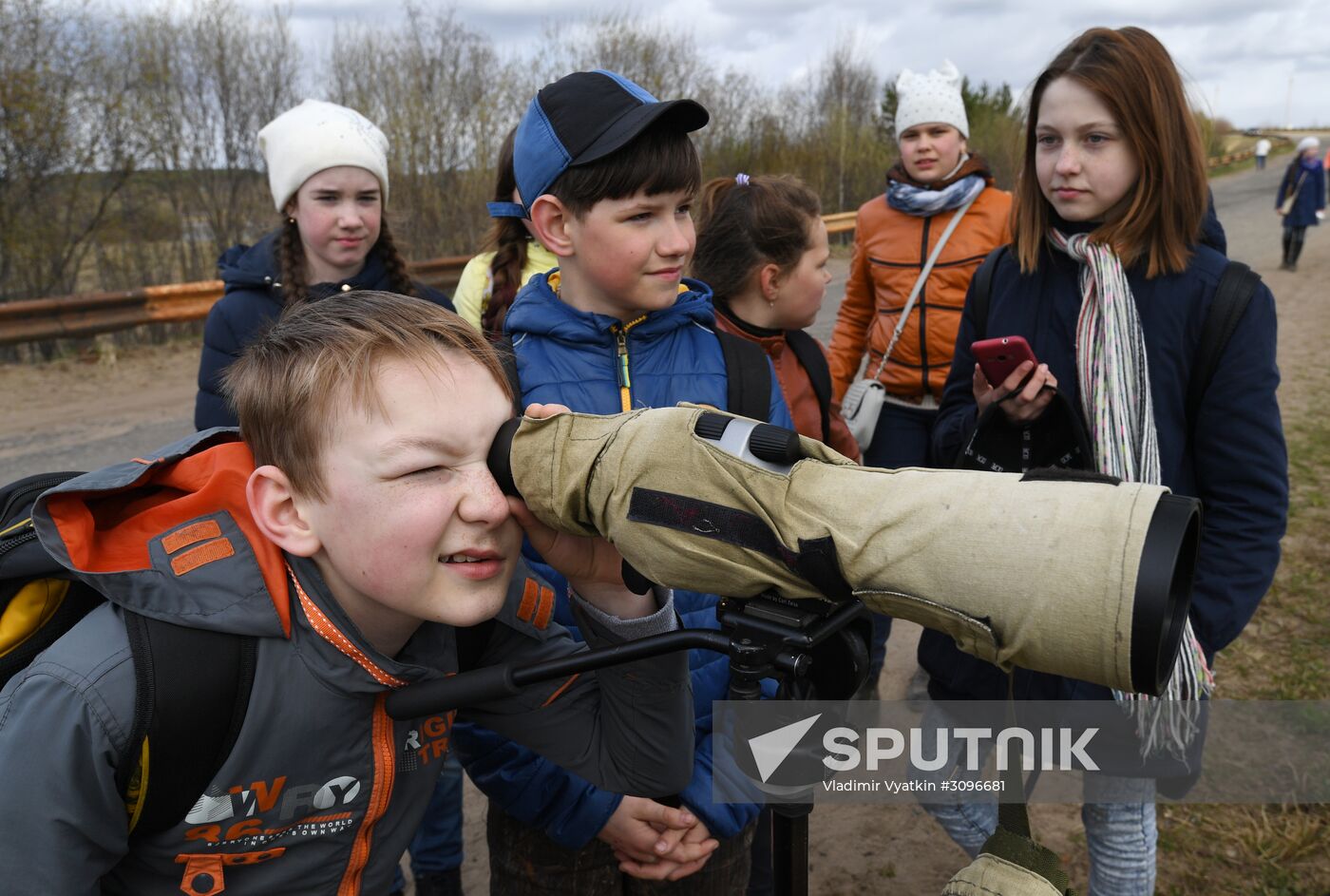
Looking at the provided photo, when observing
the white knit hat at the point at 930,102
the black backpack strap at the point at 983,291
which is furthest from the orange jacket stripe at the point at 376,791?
the white knit hat at the point at 930,102

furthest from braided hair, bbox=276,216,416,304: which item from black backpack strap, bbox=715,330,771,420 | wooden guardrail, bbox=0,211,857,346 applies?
wooden guardrail, bbox=0,211,857,346

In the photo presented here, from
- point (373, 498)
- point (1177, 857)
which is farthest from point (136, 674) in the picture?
point (1177, 857)

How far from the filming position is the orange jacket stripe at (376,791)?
1590mm

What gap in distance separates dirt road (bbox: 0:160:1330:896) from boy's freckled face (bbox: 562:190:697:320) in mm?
2043

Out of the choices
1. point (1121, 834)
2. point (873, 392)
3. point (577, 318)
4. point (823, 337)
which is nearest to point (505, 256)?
point (873, 392)

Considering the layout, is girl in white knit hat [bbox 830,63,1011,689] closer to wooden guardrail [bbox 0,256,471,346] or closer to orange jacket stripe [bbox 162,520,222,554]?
orange jacket stripe [bbox 162,520,222,554]

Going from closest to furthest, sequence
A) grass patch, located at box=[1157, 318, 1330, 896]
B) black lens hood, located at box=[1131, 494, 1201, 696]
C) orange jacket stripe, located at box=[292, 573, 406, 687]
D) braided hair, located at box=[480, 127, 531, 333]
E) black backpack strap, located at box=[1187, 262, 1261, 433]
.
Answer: black lens hood, located at box=[1131, 494, 1201, 696], orange jacket stripe, located at box=[292, 573, 406, 687], black backpack strap, located at box=[1187, 262, 1261, 433], grass patch, located at box=[1157, 318, 1330, 896], braided hair, located at box=[480, 127, 531, 333]

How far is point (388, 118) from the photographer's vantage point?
1320 cm

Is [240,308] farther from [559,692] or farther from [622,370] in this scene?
[559,692]

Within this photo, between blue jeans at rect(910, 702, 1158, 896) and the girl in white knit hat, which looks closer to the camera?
blue jeans at rect(910, 702, 1158, 896)

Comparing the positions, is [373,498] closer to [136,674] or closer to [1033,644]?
[136,674]

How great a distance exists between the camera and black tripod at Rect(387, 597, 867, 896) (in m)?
1.18

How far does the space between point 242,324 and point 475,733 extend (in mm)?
1802

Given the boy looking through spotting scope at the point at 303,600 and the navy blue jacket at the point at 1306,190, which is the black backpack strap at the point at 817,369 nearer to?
the boy looking through spotting scope at the point at 303,600
